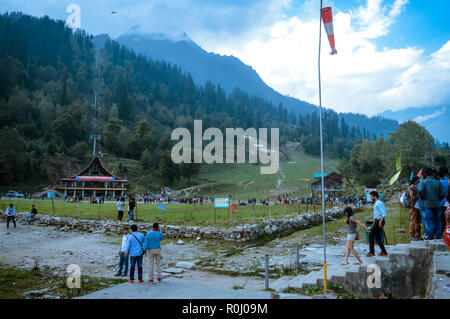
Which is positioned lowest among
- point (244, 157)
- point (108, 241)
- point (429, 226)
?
point (108, 241)

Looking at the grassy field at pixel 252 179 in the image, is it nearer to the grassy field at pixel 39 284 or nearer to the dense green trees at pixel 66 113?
the dense green trees at pixel 66 113

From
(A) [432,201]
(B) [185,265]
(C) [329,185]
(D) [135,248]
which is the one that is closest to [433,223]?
(A) [432,201]

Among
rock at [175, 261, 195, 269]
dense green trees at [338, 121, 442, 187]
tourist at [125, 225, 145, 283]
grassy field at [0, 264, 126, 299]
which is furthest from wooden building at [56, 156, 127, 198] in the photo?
tourist at [125, 225, 145, 283]

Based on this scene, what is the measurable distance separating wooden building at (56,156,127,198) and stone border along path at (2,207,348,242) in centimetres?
4259

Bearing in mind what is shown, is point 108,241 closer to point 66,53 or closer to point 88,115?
point 88,115

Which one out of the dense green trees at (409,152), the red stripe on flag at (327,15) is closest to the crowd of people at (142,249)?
the red stripe on flag at (327,15)

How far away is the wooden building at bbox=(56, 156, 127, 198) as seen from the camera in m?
66.4

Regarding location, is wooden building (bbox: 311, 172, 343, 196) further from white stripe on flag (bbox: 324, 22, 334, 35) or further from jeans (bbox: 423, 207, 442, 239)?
white stripe on flag (bbox: 324, 22, 334, 35)

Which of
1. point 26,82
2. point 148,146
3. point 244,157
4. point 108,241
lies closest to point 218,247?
point 108,241

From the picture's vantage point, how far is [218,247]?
1517 centimetres

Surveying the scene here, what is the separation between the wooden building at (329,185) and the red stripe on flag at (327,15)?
5969 cm
